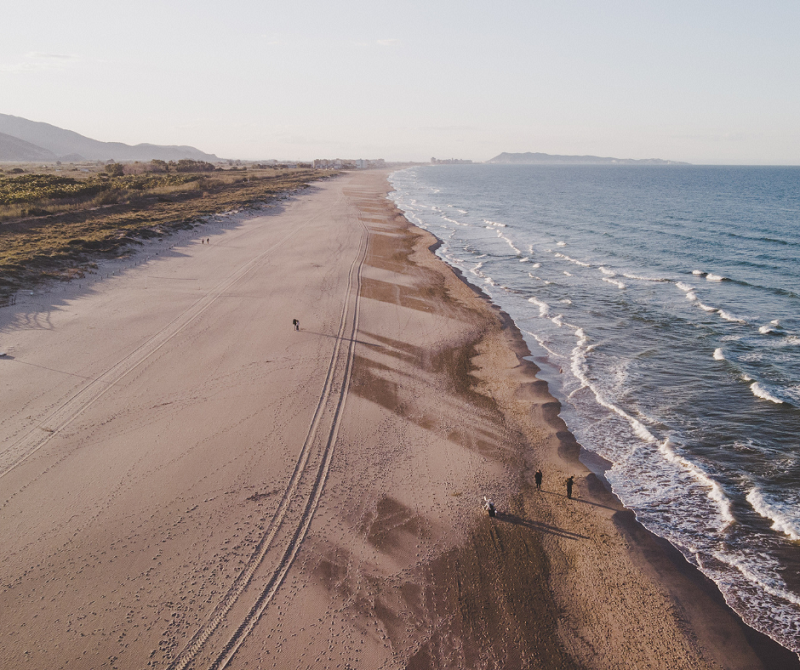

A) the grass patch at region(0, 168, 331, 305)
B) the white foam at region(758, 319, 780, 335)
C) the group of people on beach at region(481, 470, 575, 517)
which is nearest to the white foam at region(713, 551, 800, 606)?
the group of people on beach at region(481, 470, 575, 517)

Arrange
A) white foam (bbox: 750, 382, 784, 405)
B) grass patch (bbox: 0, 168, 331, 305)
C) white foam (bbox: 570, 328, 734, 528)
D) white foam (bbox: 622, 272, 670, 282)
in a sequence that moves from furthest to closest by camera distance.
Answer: white foam (bbox: 622, 272, 670, 282) → grass patch (bbox: 0, 168, 331, 305) → white foam (bbox: 750, 382, 784, 405) → white foam (bbox: 570, 328, 734, 528)

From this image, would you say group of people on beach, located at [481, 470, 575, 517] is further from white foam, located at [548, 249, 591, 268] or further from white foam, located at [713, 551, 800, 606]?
white foam, located at [548, 249, 591, 268]

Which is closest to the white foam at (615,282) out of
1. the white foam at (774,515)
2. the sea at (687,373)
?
the sea at (687,373)

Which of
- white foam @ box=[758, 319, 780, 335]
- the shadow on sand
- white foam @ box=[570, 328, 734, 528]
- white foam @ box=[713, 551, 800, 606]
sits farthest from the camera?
white foam @ box=[758, 319, 780, 335]

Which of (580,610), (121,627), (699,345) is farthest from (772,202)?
(121,627)

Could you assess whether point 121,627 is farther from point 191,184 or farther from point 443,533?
point 191,184

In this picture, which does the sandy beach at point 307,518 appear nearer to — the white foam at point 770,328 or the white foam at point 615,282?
the white foam at point 770,328
